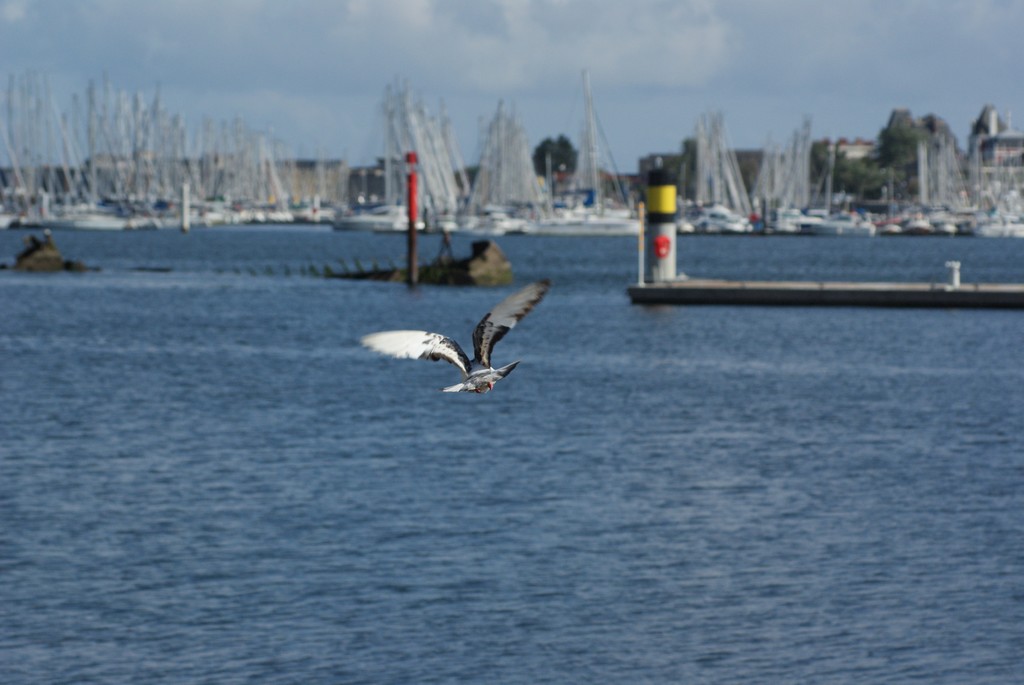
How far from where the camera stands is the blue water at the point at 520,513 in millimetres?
25078

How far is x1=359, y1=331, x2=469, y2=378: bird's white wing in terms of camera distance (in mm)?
11867

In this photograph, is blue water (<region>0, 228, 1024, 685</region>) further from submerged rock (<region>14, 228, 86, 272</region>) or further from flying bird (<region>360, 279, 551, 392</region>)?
submerged rock (<region>14, 228, 86, 272</region>)

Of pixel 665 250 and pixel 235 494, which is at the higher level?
pixel 665 250

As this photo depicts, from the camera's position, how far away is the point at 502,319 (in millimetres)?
12555

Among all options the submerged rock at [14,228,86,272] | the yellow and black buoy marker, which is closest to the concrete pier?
the yellow and black buoy marker

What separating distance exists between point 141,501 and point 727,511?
1160 cm

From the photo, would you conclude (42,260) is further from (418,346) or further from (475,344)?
(418,346)

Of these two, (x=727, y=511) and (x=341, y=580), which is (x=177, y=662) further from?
(x=727, y=511)

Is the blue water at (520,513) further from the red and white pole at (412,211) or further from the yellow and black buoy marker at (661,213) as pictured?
the red and white pole at (412,211)

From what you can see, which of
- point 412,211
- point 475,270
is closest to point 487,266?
point 475,270

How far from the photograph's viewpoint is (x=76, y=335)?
6831 centimetres

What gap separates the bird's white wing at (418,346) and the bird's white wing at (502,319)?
0.17 metres

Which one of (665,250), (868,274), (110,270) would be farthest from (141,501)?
(868,274)

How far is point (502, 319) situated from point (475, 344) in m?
0.35
